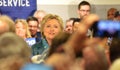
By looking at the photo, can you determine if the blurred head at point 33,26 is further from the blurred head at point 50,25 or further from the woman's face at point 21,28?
the blurred head at point 50,25

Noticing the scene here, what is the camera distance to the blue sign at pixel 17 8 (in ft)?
16.9

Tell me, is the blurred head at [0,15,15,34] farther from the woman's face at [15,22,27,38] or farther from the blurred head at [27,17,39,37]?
the blurred head at [27,17,39,37]

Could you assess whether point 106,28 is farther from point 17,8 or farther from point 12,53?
point 17,8

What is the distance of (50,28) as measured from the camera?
2594 mm

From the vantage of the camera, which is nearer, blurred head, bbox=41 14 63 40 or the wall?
blurred head, bbox=41 14 63 40

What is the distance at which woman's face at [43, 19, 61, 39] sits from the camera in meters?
2.56

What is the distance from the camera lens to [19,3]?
519 cm

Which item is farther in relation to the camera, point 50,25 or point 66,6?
point 66,6

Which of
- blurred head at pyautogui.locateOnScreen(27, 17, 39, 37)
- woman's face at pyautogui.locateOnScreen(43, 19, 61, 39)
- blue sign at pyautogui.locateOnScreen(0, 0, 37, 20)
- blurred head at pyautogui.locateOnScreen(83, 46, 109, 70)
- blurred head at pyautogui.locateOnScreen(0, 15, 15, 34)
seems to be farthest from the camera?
blue sign at pyautogui.locateOnScreen(0, 0, 37, 20)

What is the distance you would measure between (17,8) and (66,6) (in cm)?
90

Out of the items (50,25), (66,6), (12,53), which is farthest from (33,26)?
(12,53)

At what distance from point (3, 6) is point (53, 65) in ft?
15.6

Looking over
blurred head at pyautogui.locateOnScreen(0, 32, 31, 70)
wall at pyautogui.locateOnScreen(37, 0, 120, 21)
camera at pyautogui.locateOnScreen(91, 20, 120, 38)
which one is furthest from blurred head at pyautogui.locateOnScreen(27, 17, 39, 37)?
camera at pyautogui.locateOnScreen(91, 20, 120, 38)

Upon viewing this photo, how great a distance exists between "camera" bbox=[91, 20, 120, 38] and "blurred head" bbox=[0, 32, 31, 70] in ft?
0.56
